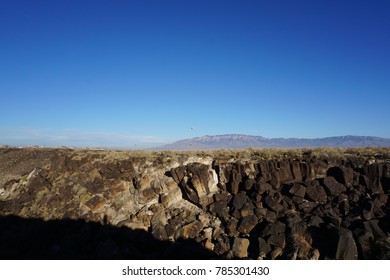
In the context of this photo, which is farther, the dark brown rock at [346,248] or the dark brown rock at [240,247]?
the dark brown rock at [240,247]

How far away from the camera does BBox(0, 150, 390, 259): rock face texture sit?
51.6ft

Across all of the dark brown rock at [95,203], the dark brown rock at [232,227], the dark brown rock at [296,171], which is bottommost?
the dark brown rock at [232,227]

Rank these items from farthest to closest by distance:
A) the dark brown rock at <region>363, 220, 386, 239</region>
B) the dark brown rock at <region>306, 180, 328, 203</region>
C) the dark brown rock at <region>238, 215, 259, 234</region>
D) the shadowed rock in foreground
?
the dark brown rock at <region>306, 180, 328, 203</region>, the dark brown rock at <region>238, 215, 259, 234</region>, the shadowed rock in foreground, the dark brown rock at <region>363, 220, 386, 239</region>

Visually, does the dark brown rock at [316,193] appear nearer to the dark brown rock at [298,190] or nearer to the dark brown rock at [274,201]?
the dark brown rock at [298,190]

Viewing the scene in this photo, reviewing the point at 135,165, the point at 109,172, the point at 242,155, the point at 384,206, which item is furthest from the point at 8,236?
the point at 384,206

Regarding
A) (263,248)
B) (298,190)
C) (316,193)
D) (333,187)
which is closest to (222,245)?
(263,248)

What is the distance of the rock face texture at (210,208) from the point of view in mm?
15742

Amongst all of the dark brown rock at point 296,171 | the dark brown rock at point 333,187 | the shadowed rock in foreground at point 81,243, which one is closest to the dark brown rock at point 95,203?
the shadowed rock in foreground at point 81,243

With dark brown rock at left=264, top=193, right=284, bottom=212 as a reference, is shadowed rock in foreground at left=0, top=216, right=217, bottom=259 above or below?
below

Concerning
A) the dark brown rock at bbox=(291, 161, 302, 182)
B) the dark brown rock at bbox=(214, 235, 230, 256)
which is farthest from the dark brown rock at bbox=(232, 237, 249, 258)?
the dark brown rock at bbox=(291, 161, 302, 182)

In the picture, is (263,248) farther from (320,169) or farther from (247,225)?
(320,169)

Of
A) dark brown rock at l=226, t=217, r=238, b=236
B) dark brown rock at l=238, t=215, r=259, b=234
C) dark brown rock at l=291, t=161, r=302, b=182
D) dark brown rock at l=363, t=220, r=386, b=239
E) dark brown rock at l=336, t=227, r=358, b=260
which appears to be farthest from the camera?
dark brown rock at l=291, t=161, r=302, b=182

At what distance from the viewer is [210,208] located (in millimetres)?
19922

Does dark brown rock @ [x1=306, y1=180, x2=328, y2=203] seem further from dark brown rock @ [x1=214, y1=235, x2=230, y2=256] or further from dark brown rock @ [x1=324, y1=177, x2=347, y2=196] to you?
dark brown rock @ [x1=214, y1=235, x2=230, y2=256]
